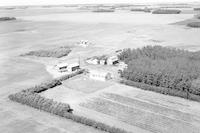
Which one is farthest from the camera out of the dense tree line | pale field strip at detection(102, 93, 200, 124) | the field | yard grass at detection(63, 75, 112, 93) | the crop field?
yard grass at detection(63, 75, 112, 93)

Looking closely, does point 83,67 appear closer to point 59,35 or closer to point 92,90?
point 92,90

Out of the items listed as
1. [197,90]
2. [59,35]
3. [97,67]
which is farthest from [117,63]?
[59,35]

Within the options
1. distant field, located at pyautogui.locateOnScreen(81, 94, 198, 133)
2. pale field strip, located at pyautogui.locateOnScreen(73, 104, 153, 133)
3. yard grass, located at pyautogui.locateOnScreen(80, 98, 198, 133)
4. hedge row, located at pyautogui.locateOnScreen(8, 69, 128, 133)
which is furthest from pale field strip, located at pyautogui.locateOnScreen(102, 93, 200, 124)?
hedge row, located at pyautogui.locateOnScreen(8, 69, 128, 133)

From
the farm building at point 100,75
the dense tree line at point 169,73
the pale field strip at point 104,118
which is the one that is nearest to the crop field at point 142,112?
the pale field strip at point 104,118

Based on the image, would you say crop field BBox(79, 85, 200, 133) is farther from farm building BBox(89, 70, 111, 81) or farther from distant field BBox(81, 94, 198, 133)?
farm building BBox(89, 70, 111, 81)

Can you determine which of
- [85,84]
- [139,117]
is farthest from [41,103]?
[139,117]

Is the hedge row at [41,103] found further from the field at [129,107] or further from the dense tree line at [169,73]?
the dense tree line at [169,73]
